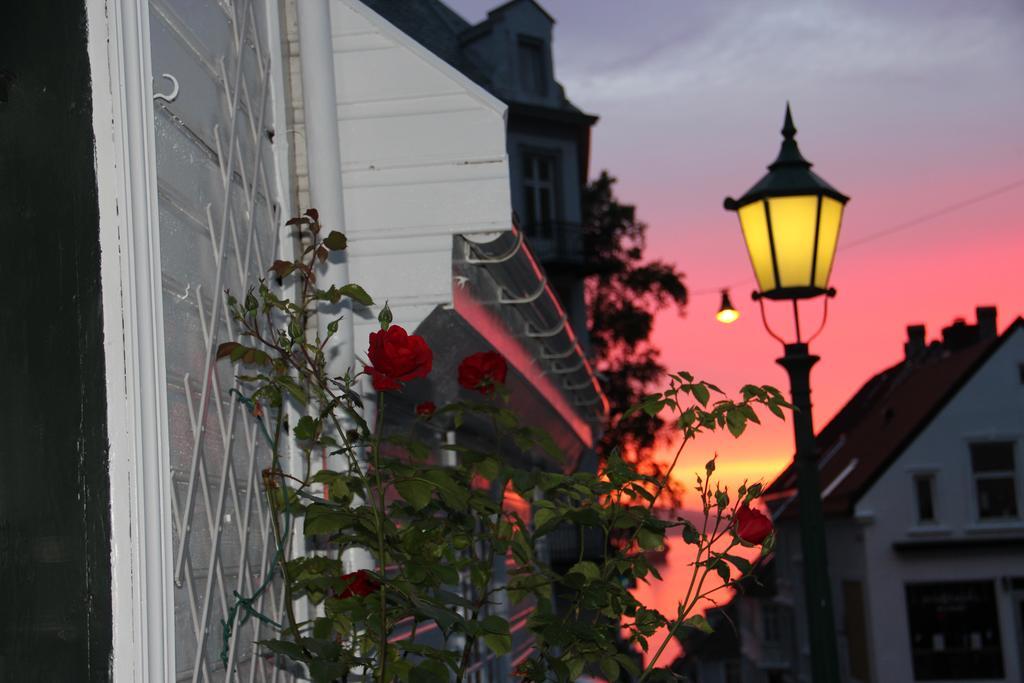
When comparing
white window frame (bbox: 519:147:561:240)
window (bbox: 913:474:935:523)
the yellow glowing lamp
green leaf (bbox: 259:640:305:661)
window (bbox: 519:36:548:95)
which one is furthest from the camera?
window (bbox: 913:474:935:523)

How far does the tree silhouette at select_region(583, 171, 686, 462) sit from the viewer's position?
104ft

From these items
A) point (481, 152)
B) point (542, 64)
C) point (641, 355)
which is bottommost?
point (481, 152)

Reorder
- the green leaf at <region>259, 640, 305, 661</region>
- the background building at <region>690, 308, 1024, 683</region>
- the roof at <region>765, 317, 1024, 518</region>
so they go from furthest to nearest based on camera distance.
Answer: the roof at <region>765, 317, 1024, 518</region>
the background building at <region>690, 308, 1024, 683</region>
the green leaf at <region>259, 640, 305, 661</region>

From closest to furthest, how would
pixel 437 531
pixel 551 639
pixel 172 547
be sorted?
pixel 172 547
pixel 551 639
pixel 437 531

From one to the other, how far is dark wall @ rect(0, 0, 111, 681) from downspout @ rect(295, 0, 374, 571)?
46.9 inches

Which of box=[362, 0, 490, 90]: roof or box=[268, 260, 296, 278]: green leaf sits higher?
box=[362, 0, 490, 90]: roof

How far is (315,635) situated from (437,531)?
0.39 m

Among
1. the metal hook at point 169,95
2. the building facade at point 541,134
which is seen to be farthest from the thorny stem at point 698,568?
the building facade at point 541,134

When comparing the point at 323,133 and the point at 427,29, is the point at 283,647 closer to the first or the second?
the point at 323,133

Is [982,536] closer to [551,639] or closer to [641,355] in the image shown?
[641,355]

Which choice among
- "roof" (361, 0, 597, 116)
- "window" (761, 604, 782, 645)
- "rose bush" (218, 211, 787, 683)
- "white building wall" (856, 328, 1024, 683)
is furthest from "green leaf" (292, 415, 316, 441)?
"window" (761, 604, 782, 645)

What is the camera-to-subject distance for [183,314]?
237 centimetres

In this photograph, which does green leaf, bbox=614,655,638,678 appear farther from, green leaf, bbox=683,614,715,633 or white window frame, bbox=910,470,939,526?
white window frame, bbox=910,470,939,526

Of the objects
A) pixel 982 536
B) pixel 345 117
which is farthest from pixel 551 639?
pixel 982 536
